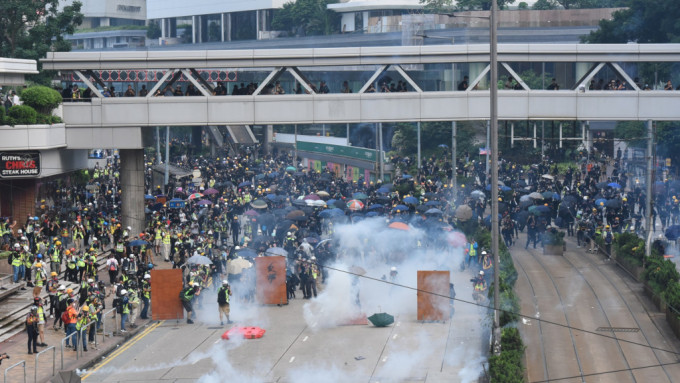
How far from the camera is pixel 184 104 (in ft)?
132

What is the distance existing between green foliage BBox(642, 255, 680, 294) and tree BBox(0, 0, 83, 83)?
131ft

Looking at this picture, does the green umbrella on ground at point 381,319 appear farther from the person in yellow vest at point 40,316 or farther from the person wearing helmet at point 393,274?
the person in yellow vest at point 40,316

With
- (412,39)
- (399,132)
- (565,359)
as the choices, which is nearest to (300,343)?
(565,359)

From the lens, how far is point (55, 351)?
1012 inches

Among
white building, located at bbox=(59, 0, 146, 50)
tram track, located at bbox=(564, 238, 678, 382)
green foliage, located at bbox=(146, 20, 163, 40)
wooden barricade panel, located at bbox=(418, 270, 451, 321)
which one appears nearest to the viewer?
tram track, located at bbox=(564, 238, 678, 382)

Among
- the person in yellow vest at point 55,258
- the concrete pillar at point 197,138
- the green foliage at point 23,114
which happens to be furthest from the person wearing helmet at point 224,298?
the concrete pillar at point 197,138

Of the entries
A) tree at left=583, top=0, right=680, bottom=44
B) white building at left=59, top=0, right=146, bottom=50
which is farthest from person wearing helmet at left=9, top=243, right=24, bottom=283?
white building at left=59, top=0, right=146, bottom=50

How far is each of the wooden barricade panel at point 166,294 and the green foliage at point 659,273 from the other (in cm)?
1551

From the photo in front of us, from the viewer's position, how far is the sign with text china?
126 feet

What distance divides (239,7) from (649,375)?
12663 cm

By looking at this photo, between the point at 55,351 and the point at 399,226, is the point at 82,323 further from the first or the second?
the point at 399,226

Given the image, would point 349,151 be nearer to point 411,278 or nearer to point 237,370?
point 411,278

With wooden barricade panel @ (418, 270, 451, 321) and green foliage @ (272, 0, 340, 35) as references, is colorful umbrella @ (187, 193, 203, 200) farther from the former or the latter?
green foliage @ (272, 0, 340, 35)

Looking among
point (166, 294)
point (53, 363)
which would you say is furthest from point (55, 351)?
point (166, 294)
